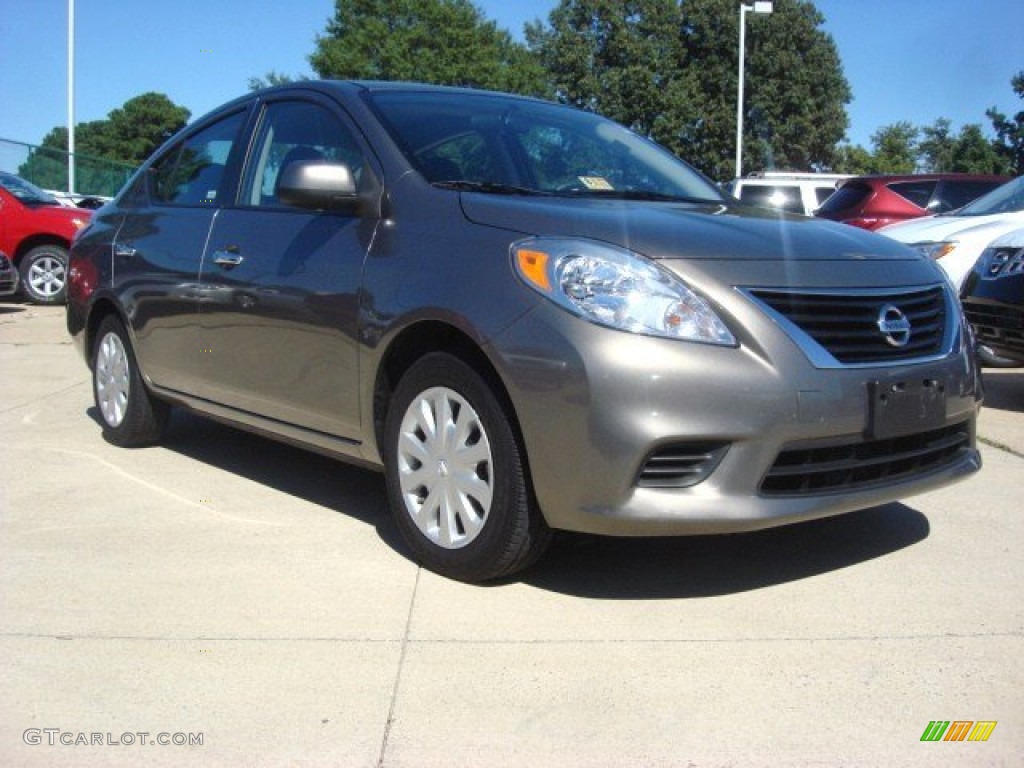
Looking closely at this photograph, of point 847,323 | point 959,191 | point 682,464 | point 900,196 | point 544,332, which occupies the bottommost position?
point 682,464

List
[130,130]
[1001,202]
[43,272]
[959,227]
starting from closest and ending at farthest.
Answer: [959,227] < [1001,202] < [43,272] < [130,130]

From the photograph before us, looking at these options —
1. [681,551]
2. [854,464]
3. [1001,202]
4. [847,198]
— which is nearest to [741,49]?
[847,198]

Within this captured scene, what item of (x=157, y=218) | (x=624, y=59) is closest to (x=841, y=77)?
(x=624, y=59)

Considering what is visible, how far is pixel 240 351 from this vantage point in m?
4.70

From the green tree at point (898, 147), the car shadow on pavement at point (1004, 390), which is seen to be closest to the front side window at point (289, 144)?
the car shadow on pavement at point (1004, 390)

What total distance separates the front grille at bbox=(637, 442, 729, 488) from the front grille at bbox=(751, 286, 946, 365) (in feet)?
1.51

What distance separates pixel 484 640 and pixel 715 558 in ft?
3.69

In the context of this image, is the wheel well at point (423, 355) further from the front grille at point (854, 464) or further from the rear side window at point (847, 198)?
the rear side window at point (847, 198)

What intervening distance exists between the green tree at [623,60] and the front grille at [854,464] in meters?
39.7

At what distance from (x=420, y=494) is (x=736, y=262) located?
51.4 inches

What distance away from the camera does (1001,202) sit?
8812mm

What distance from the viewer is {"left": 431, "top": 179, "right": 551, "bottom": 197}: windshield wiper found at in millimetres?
3990

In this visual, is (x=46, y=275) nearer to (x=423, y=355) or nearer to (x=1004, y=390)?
(x=1004, y=390)

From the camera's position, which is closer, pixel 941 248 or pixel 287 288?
pixel 287 288
